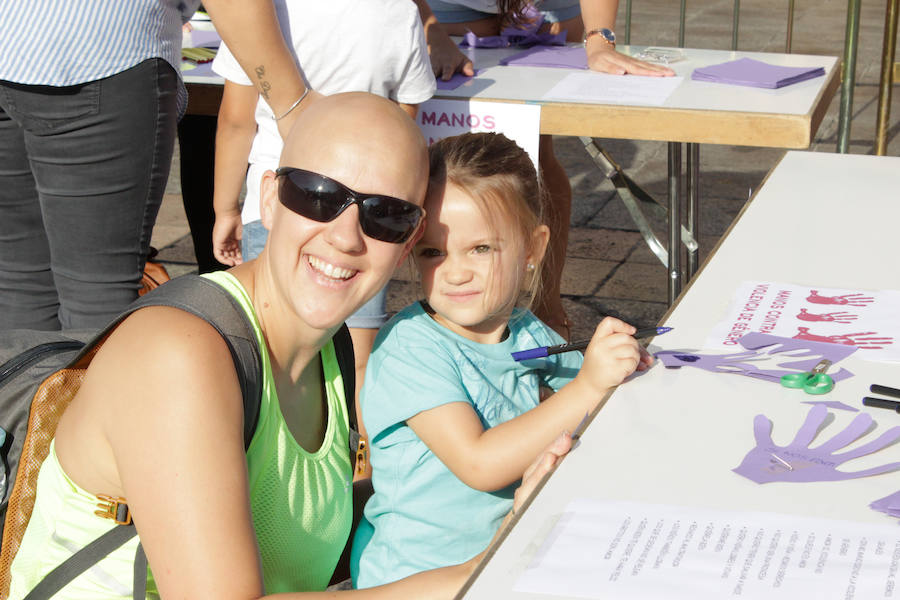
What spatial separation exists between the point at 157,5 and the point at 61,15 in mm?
194

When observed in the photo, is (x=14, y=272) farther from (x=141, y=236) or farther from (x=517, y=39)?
(x=517, y=39)

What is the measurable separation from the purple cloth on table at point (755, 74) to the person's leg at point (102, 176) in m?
1.50

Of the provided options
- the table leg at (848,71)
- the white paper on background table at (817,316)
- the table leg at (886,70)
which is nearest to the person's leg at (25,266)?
the white paper on background table at (817,316)

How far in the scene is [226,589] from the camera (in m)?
1.36

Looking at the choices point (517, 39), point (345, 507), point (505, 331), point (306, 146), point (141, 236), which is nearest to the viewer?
point (306, 146)

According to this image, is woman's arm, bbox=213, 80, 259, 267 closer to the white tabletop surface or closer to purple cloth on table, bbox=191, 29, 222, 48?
the white tabletop surface

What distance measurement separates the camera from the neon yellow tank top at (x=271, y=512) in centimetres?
150

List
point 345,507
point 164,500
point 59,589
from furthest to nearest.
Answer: point 345,507 < point 59,589 < point 164,500

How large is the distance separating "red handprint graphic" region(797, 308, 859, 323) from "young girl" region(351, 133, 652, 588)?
43 cm

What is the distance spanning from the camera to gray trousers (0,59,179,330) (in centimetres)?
228

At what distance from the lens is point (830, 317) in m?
1.78

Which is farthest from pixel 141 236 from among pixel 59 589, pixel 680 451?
pixel 680 451

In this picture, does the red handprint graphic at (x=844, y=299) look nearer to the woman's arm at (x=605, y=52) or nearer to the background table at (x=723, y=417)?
the background table at (x=723, y=417)

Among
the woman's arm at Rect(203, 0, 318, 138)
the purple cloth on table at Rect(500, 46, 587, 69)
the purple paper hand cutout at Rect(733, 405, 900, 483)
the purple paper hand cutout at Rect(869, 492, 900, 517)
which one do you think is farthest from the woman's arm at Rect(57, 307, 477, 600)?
the purple cloth on table at Rect(500, 46, 587, 69)
